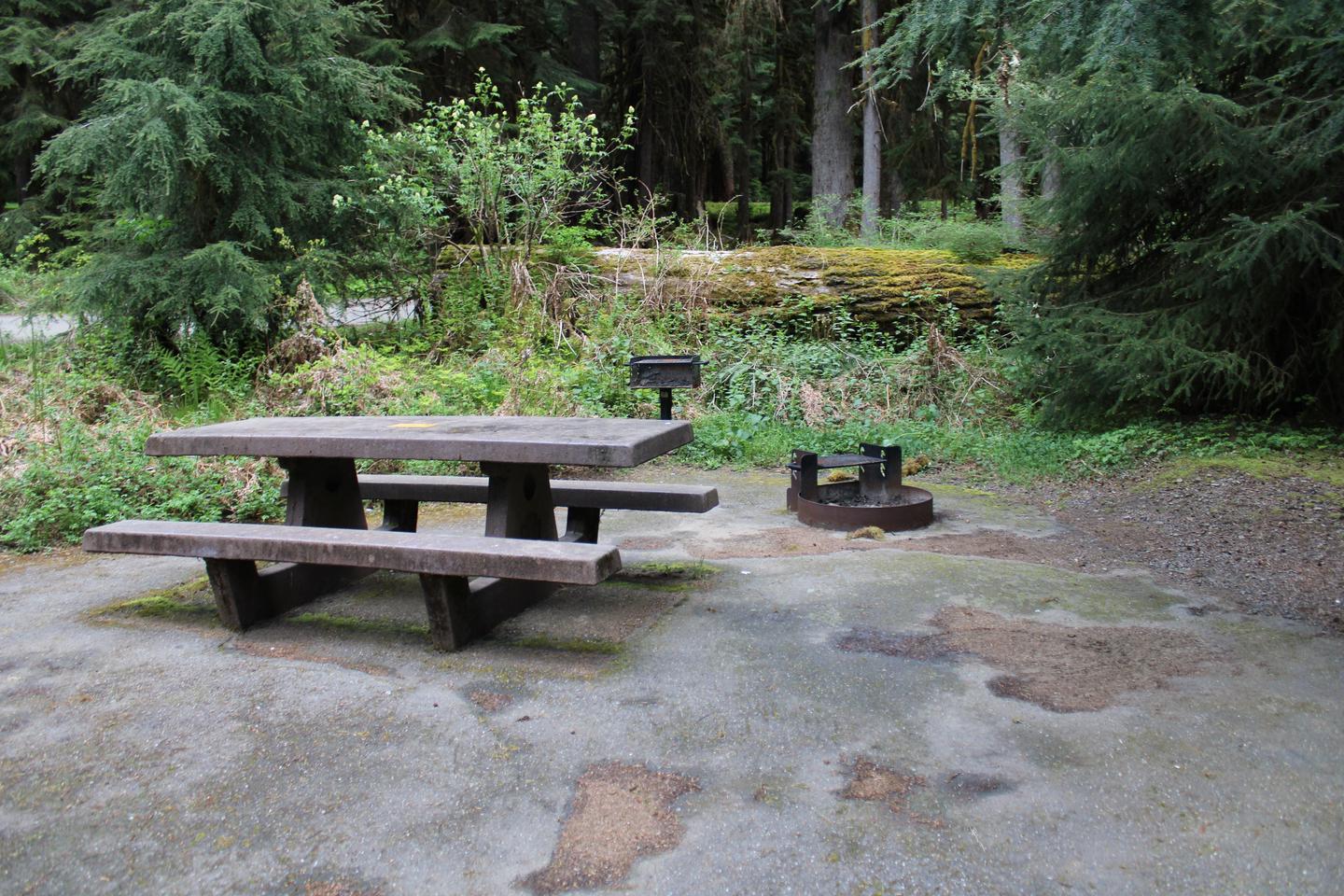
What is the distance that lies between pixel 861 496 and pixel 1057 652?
2703 millimetres

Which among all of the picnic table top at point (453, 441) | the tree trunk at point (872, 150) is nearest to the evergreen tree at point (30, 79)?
the tree trunk at point (872, 150)

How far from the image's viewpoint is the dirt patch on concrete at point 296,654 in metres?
3.78

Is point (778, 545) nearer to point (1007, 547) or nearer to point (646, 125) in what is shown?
point (1007, 547)

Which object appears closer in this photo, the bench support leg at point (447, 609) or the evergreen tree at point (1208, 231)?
the bench support leg at point (447, 609)

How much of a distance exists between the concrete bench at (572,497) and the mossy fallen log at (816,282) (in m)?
5.72

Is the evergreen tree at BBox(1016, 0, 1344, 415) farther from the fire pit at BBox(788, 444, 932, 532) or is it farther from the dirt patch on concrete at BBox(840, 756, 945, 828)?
the dirt patch on concrete at BBox(840, 756, 945, 828)

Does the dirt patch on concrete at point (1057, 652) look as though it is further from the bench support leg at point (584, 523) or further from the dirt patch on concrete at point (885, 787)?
the bench support leg at point (584, 523)

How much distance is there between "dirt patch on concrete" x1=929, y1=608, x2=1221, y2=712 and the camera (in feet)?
11.3

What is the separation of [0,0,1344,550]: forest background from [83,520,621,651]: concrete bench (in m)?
2.02

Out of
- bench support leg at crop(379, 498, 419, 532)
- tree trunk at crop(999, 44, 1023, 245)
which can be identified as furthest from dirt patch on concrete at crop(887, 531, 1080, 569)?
tree trunk at crop(999, 44, 1023, 245)

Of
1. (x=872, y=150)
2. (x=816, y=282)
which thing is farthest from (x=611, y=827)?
(x=872, y=150)

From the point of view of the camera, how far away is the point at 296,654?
3963 mm

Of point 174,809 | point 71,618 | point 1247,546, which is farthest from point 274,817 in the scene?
point 1247,546

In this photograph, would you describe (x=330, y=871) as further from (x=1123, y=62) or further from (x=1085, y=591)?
(x=1123, y=62)
